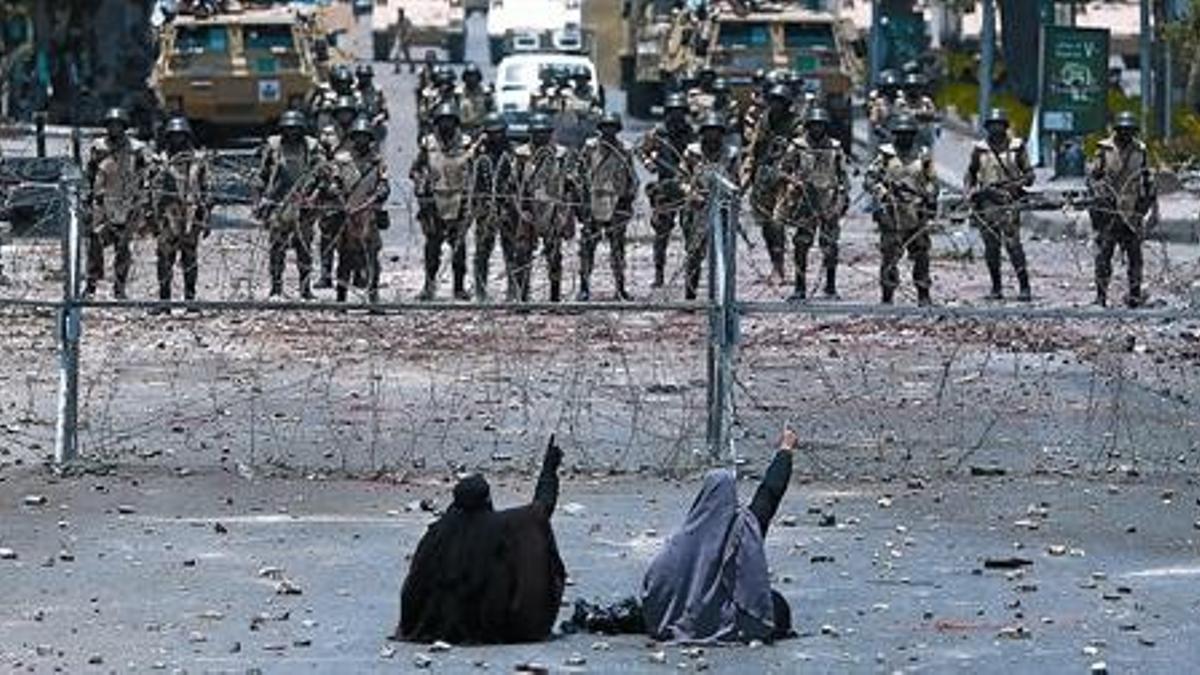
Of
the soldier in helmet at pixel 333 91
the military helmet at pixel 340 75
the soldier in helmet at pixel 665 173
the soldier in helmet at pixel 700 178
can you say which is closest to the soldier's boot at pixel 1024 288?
the soldier in helmet at pixel 700 178

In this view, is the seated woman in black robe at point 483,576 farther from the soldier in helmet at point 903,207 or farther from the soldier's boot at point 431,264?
the soldier's boot at point 431,264

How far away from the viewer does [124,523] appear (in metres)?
16.8

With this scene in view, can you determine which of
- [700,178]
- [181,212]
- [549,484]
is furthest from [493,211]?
[549,484]

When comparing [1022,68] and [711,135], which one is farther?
[1022,68]

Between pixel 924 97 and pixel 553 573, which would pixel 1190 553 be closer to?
pixel 553 573

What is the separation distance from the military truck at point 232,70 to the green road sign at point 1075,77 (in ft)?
43.0

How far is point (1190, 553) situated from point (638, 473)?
3441mm

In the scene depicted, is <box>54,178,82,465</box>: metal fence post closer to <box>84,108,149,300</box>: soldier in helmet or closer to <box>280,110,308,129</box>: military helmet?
<box>84,108,149,300</box>: soldier in helmet

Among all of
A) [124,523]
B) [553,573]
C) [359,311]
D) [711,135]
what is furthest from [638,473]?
[711,135]

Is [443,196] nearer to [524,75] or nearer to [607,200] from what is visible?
[607,200]

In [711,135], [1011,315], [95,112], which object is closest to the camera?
[1011,315]

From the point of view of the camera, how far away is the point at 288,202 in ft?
75.2

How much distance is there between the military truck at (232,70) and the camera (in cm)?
5206

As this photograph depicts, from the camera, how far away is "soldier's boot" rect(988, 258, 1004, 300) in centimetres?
2698
